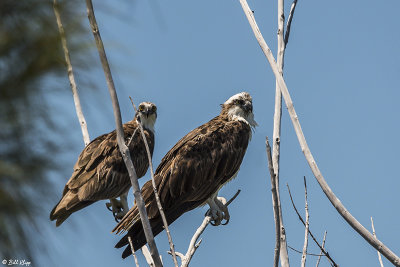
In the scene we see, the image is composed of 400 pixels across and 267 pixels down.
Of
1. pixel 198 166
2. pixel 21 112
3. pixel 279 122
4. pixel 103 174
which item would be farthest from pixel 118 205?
pixel 21 112

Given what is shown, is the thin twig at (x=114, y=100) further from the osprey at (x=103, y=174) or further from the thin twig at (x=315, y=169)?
the osprey at (x=103, y=174)

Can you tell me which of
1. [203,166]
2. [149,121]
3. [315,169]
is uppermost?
[149,121]

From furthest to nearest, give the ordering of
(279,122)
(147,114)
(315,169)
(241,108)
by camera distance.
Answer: (147,114) → (241,108) → (279,122) → (315,169)

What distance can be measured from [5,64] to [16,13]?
16 cm

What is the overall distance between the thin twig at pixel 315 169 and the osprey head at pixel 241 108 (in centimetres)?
333

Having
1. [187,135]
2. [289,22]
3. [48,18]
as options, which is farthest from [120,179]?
[48,18]

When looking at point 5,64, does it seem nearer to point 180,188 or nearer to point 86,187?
point 180,188

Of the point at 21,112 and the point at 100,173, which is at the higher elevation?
the point at 100,173

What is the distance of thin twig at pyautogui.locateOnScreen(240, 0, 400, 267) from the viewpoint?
2.84 m

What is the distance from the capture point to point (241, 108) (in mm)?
6930

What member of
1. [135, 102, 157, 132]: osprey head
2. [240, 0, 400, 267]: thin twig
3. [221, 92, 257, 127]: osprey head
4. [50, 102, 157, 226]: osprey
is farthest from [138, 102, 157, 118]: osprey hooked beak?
[240, 0, 400, 267]: thin twig

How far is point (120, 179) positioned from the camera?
7.02m

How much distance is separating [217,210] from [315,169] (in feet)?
10.1

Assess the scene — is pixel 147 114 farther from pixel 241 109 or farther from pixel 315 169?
pixel 315 169
